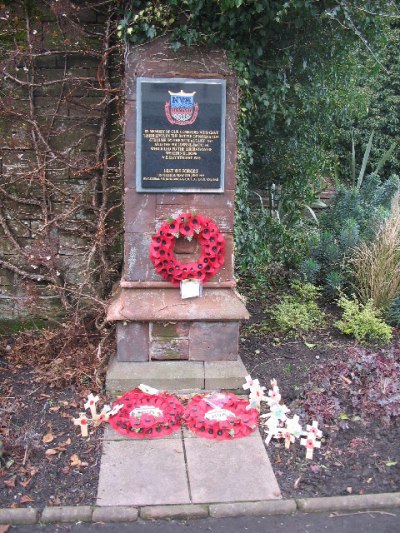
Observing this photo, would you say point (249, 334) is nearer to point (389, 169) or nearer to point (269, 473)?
point (269, 473)

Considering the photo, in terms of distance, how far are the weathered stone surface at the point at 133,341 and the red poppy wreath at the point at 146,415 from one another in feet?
1.10

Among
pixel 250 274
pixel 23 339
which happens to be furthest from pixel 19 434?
pixel 250 274

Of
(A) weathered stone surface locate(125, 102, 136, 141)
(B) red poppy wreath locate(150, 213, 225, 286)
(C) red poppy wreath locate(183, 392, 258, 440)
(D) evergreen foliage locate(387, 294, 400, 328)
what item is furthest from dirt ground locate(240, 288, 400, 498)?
(A) weathered stone surface locate(125, 102, 136, 141)

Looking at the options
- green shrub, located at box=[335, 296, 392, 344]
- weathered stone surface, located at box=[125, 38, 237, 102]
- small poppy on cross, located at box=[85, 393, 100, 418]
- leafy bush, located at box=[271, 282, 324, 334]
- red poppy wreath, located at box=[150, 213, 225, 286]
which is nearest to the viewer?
small poppy on cross, located at box=[85, 393, 100, 418]

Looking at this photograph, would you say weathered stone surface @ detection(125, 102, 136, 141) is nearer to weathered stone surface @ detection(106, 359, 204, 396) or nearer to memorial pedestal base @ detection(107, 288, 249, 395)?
memorial pedestal base @ detection(107, 288, 249, 395)

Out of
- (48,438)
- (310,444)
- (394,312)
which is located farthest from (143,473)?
(394,312)

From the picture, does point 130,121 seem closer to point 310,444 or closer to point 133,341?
point 133,341

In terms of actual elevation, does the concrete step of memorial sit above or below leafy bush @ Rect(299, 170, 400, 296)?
below

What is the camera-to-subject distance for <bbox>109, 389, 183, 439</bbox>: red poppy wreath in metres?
3.63

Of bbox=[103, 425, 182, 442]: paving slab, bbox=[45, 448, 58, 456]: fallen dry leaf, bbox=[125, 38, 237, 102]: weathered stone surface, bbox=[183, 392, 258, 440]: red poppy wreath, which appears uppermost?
bbox=[125, 38, 237, 102]: weathered stone surface

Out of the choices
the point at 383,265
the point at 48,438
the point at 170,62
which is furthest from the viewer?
the point at 383,265

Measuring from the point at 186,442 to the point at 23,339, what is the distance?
1992 mm

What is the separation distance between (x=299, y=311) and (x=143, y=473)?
100 inches

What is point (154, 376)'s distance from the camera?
411 centimetres
